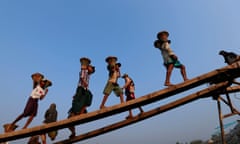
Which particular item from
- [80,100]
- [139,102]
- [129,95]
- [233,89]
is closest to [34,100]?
[80,100]

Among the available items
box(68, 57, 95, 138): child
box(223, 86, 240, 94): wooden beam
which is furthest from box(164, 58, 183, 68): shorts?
box(68, 57, 95, 138): child

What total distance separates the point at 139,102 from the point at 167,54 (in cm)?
173

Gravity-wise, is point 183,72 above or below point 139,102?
above

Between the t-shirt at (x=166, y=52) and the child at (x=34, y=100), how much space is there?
10.3 ft

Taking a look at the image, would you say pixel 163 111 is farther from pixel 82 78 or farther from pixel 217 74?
pixel 82 78

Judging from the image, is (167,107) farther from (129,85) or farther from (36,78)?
(36,78)

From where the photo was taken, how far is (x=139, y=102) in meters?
5.57

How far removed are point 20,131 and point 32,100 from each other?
1220mm

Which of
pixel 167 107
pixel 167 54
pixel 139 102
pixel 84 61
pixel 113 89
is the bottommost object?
pixel 167 107

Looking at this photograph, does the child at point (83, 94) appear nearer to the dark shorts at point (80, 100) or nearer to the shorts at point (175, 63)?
the dark shorts at point (80, 100)

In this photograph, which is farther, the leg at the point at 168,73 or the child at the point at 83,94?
the child at the point at 83,94

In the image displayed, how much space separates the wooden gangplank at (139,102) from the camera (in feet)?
17.8

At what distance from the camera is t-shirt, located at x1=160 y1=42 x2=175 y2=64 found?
262 inches

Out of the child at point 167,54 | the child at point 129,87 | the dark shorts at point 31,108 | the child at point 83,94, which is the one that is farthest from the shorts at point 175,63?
the dark shorts at point 31,108
